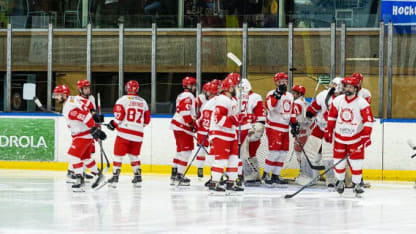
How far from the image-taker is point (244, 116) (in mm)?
12016

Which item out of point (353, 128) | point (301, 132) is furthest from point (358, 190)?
point (301, 132)

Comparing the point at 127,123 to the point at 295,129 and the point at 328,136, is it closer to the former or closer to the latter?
the point at 295,129

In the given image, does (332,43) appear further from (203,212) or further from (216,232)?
(216,232)

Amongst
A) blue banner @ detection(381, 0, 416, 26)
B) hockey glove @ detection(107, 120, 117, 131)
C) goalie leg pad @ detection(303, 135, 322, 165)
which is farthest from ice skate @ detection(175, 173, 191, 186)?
blue banner @ detection(381, 0, 416, 26)

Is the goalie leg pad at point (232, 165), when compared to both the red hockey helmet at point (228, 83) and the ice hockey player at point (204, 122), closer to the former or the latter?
the ice hockey player at point (204, 122)

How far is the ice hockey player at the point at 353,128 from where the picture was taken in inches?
449

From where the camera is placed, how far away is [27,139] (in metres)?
16.3

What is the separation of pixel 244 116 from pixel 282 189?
1.38 m

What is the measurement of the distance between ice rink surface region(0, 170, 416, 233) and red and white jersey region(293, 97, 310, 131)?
3.22ft

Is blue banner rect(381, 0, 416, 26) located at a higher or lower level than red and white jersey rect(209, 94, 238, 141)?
higher

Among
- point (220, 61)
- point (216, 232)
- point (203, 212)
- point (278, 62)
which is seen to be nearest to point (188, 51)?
point (220, 61)

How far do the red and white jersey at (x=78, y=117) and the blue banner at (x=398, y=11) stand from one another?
227 inches

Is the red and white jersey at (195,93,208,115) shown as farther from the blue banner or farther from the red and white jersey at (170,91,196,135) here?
the blue banner

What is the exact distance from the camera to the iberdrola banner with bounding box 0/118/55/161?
16.2 m
